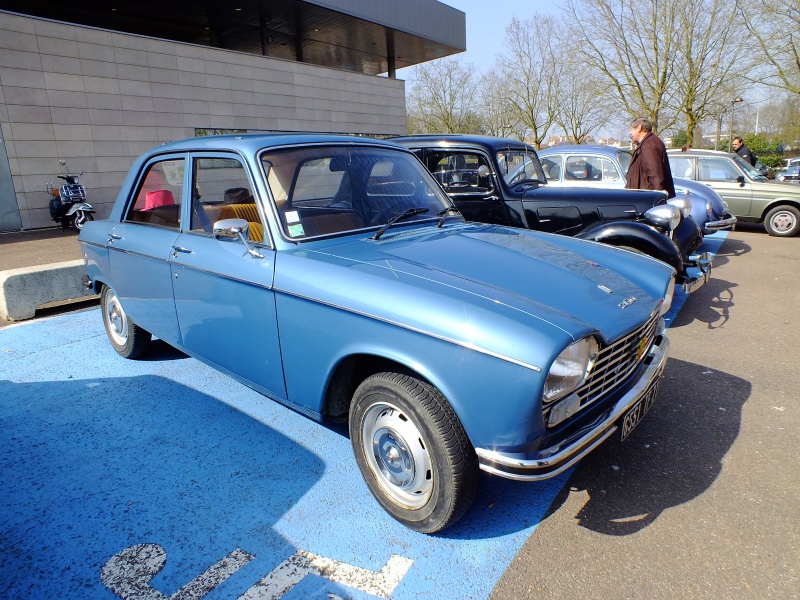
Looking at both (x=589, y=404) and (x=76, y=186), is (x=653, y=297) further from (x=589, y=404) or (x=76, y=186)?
(x=76, y=186)

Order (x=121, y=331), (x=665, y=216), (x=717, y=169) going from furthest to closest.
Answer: (x=717, y=169), (x=665, y=216), (x=121, y=331)

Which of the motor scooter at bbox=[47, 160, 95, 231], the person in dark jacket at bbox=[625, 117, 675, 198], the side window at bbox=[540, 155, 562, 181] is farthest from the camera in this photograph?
the motor scooter at bbox=[47, 160, 95, 231]

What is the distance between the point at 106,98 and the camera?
13773 millimetres

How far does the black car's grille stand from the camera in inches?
87.2

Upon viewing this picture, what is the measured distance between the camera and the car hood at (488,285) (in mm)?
2051

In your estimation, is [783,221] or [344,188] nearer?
[344,188]

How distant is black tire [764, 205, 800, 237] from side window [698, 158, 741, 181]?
1.07 metres

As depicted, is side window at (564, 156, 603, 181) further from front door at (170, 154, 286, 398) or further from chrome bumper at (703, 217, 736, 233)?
front door at (170, 154, 286, 398)

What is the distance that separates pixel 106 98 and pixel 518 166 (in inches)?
486

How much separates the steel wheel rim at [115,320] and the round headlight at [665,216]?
208 inches

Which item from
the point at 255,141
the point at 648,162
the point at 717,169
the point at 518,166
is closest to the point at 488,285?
the point at 255,141

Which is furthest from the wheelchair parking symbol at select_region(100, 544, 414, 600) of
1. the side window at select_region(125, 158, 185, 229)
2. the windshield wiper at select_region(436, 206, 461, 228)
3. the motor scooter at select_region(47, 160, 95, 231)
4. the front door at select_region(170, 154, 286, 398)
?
the motor scooter at select_region(47, 160, 95, 231)

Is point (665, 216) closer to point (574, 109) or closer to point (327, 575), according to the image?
point (327, 575)

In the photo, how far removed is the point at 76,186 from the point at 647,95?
75.8ft
